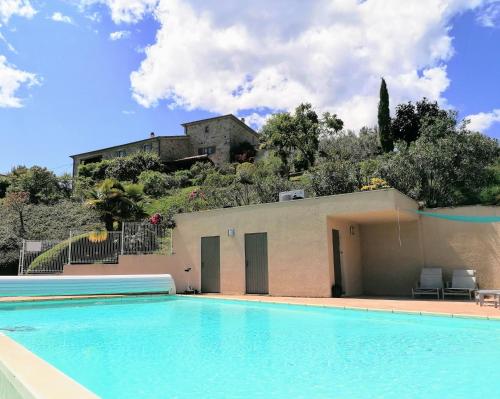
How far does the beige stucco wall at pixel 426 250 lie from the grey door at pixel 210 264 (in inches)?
223

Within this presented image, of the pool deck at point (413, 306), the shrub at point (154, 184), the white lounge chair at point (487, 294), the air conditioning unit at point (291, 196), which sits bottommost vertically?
the pool deck at point (413, 306)

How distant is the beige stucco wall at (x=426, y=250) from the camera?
42.4ft

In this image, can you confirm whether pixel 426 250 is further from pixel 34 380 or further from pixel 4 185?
pixel 4 185

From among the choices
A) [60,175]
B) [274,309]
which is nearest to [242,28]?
[274,309]

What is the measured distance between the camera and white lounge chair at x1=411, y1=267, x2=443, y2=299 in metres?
12.8

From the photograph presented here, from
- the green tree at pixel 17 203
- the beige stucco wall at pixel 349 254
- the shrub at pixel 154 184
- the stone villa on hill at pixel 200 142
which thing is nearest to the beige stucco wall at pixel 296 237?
the beige stucco wall at pixel 349 254

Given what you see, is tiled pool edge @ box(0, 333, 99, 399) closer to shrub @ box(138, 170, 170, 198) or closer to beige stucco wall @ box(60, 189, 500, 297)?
beige stucco wall @ box(60, 189, 500, 297)

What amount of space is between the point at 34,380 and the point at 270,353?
12.7 ft

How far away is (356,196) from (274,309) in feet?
14.3

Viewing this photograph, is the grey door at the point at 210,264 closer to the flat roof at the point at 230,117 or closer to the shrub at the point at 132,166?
the shrub at the point at 132,166

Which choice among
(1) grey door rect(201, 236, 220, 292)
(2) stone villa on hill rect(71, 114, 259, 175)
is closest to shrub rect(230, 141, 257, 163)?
(2) stone villa on hill rect(71, 114, 259, 175)

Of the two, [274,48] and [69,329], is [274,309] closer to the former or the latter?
[69,329]

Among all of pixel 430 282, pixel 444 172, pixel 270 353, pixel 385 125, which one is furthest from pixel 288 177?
pixel 270 353

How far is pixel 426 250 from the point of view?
1398 cm
